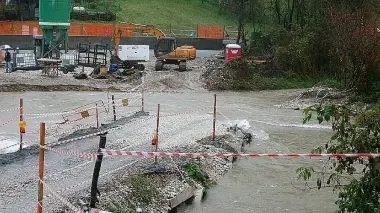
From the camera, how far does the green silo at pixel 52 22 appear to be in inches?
1577

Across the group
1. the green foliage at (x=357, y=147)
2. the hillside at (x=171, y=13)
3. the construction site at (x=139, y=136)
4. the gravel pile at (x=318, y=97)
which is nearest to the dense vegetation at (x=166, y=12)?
the hillside at (x=171, y=13)

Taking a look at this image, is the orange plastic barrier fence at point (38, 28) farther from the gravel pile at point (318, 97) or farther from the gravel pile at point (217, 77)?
the gravel pile at point (318, 97)

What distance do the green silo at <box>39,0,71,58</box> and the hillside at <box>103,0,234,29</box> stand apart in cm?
2129

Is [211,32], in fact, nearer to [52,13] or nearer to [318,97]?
[52,13]

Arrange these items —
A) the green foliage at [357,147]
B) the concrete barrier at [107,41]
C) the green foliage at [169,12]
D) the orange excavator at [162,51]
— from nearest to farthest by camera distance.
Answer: the green foliage at [357,147], the orange excavator at [162,51], the concrete barrier at [107,41], the green foliage at [169,12]

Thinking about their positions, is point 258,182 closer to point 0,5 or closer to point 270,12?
point 270,12

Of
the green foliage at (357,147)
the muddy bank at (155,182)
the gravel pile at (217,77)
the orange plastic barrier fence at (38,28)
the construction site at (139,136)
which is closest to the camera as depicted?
the green foliage at (357,147)

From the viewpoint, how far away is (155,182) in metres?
Result: 13.3

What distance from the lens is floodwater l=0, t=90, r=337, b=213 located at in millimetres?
14406

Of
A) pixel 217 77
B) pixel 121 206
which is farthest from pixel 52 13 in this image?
pixel 121 206

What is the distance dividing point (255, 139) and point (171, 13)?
48053mm

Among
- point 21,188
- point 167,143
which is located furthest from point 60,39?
point 21,188

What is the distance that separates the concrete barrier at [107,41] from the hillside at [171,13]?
634 centimetres

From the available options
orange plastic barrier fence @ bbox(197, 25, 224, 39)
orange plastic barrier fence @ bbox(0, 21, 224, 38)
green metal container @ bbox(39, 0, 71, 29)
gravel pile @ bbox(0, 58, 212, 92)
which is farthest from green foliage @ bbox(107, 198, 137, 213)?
orange plastic barrier fence @ bbox(197, 25, 224, 39)
